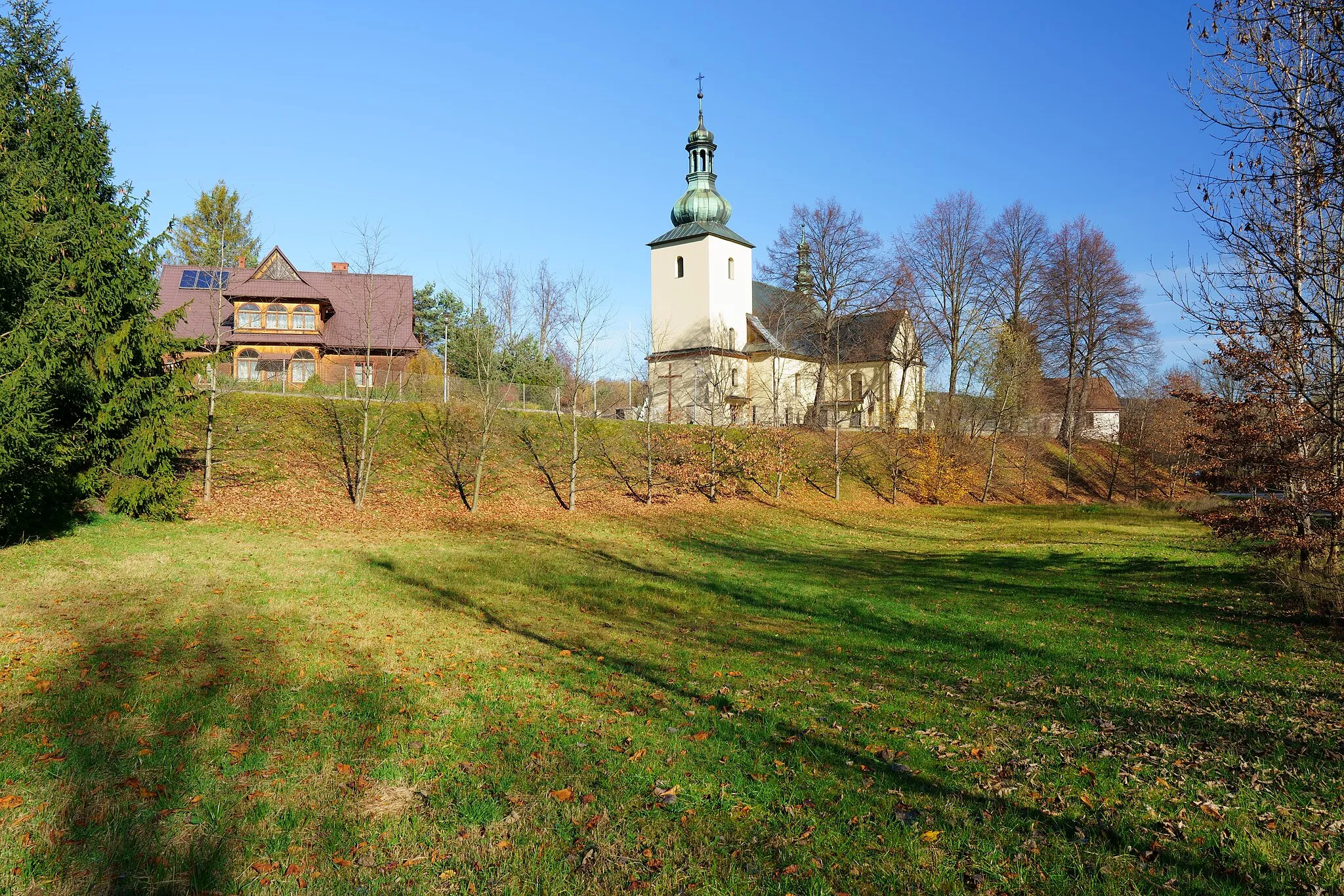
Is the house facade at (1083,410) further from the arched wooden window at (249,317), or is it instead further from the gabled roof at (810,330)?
the arched wooden window at (249,317)

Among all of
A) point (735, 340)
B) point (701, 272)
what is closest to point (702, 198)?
point (701, 272)

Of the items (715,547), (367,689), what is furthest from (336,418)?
(367,689)

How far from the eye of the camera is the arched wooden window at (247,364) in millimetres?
39281

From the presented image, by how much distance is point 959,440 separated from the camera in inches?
1618

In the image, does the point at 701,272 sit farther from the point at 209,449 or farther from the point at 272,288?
the point at 209,449

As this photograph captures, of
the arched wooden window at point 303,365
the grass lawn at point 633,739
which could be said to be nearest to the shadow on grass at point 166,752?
the grass lawn at point 633,739

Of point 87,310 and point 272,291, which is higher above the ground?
point 272,291

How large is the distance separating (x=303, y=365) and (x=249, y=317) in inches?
171

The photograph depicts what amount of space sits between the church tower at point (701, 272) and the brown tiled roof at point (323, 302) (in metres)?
16.6

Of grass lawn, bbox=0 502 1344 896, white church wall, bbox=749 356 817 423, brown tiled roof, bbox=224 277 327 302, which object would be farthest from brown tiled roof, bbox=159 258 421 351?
grass lawn, bbox=0 502 1344 896

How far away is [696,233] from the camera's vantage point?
5131 centimetres

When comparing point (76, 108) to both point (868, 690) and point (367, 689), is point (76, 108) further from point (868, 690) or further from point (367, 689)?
point (868, 690)

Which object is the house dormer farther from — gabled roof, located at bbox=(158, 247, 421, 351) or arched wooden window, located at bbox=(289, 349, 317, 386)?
arched wooden window, located at bbox=(289, 349, 317, 386)

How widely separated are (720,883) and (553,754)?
227cm
